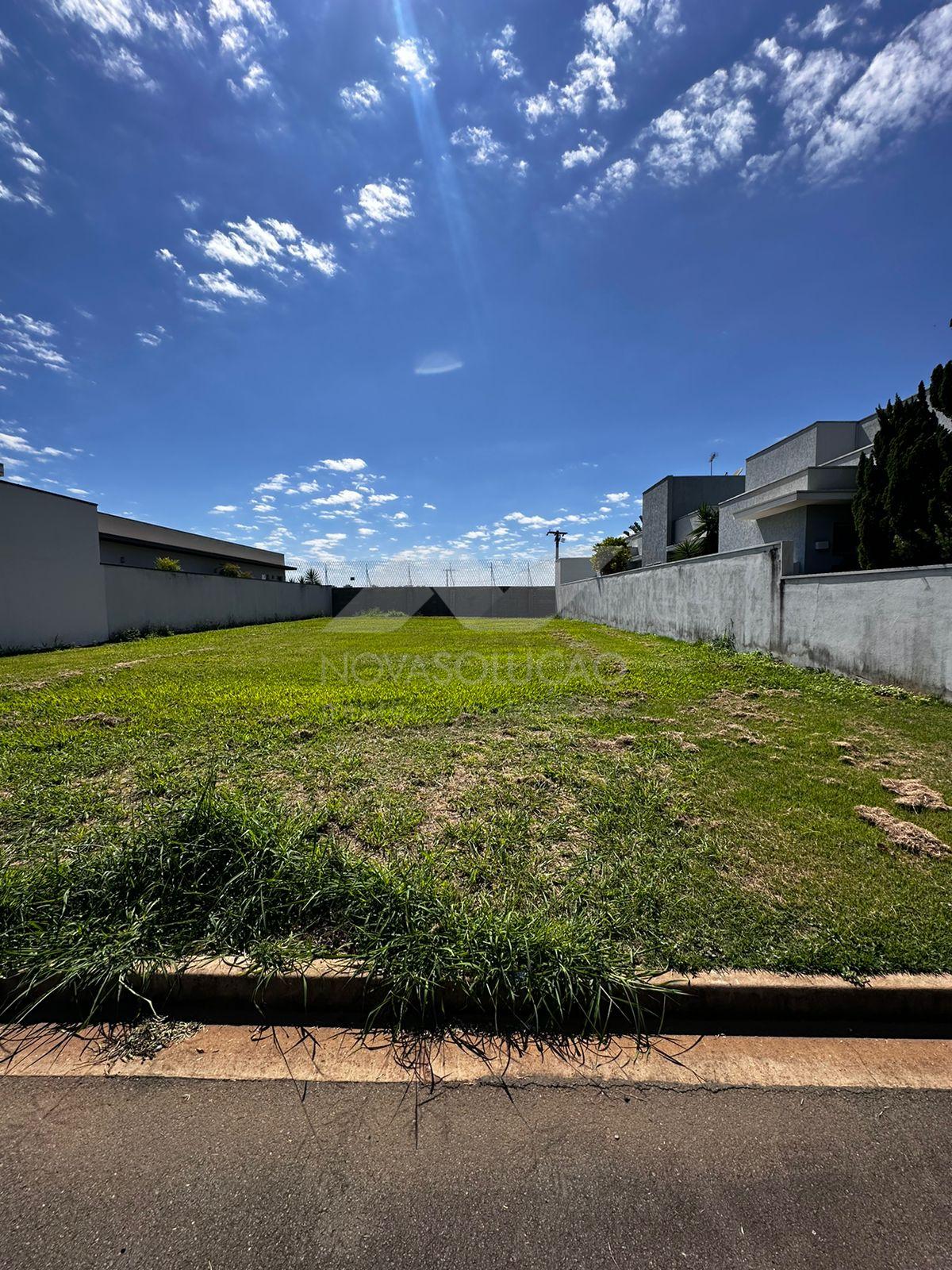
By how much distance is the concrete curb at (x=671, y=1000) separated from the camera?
1624mm

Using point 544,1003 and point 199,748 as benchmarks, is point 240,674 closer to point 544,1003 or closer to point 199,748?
point 199,748

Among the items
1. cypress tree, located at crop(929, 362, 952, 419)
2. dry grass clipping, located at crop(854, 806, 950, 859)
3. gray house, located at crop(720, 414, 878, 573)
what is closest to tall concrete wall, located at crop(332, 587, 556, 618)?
gray house, located at crop(720, 414, 878, 573)

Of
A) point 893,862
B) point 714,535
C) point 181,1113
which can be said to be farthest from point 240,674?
point 714,535

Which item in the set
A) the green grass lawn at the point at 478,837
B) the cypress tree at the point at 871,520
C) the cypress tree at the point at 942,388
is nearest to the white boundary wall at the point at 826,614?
the green grass lawn at the point at 478,837

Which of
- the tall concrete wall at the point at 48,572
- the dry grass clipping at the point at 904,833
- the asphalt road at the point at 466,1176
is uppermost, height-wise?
the tall concrete wall at the point at 48,572

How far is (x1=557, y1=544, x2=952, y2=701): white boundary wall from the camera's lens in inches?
197

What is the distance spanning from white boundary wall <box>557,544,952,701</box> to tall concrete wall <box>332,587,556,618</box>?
13126 millimetres

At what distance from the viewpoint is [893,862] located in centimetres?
230

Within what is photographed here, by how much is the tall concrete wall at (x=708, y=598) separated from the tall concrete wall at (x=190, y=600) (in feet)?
43.8

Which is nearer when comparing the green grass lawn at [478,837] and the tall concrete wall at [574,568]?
the green grass lawn at [478,837]

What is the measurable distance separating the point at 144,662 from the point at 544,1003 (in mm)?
8714

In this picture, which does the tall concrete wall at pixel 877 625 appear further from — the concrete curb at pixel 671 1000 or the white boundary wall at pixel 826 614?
the concrete curb at pixel 671 1000

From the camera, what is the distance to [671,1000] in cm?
163

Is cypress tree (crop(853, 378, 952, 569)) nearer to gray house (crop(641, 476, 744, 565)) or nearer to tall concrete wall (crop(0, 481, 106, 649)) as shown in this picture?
gray house (crop(641, 476, 744, 565))
